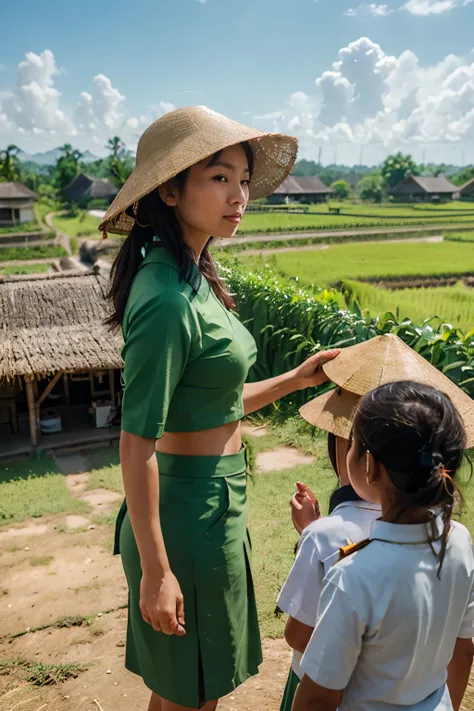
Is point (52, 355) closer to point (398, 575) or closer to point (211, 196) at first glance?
point (211, 196)

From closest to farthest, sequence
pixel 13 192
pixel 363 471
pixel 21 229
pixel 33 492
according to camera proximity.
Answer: pixel 363 471
pixel 33 492
pixel 21 229
pixel 13 192

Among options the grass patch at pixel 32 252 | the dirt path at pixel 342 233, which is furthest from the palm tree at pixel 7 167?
the dirt path at pixel 342 233

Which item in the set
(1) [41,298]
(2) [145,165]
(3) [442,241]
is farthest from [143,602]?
(3) [442,241]

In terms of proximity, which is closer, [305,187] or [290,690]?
[290,690]

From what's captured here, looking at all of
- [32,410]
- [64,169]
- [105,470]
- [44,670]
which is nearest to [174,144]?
[44,670]

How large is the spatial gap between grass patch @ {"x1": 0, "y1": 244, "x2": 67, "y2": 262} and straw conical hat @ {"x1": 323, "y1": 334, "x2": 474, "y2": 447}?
28877mm

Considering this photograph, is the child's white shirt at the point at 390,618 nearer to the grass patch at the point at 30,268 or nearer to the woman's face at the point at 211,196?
the woman's face at the point at 211,196

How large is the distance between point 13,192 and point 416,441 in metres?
36.3

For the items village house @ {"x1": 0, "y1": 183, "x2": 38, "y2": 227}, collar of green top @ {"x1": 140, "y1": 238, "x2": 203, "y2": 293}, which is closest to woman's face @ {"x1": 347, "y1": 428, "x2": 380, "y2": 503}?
collar of green top @ {"x1": 140, "y1": 238, "x2": 203, "y2": 293}

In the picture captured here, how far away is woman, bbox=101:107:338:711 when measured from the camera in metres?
1.32

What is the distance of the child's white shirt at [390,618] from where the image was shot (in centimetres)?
106

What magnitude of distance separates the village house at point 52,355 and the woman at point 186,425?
5267 mm

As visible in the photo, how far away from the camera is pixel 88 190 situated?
44625 millimetres

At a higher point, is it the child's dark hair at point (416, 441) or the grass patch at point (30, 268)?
the child's dark hair at point (416, 441)
